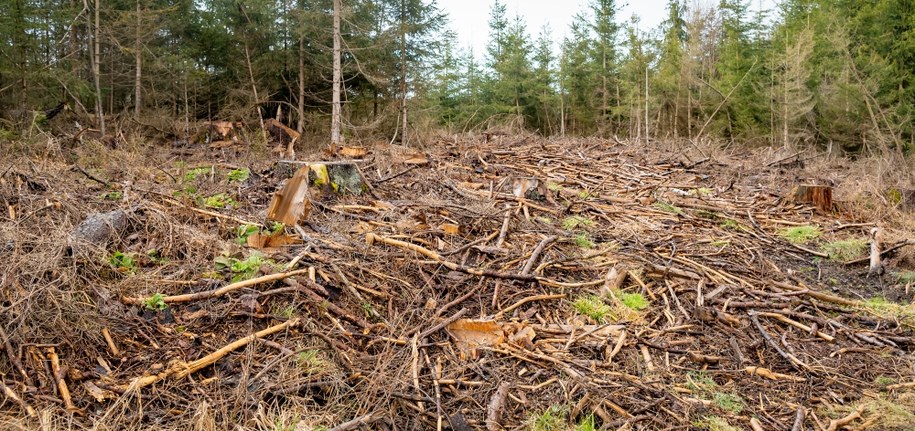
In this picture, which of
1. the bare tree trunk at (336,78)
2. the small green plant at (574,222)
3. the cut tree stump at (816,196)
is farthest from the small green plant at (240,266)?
the bare tree trunk at (336,78)

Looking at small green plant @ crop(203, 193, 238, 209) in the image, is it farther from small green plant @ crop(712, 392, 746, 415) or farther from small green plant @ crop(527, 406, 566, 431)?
small green plant @ crop(712, 392, 746, 415)

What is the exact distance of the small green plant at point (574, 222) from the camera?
6.41 meters

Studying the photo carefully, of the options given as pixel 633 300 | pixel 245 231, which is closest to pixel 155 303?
pixel 245 231

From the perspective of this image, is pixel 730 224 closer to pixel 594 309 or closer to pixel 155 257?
pixel 594 309

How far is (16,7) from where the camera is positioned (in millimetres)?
12031

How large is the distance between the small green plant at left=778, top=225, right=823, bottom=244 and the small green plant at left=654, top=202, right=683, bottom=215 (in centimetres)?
132

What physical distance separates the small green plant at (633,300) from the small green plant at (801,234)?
3.35 metres

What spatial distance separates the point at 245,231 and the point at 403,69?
1544cm

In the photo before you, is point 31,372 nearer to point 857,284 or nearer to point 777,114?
point 857,284

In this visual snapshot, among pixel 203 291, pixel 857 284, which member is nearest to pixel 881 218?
pixel 857 284

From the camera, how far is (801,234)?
267 inches

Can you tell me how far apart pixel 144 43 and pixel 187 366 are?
55.0 feet

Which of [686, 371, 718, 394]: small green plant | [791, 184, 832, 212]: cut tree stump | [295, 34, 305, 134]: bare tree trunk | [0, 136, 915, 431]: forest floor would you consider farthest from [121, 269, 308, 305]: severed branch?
[295, 34, 305, 134]: bare tree trunk

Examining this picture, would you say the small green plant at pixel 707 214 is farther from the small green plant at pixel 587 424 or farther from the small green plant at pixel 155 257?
the small green plant at pixel 155 257
